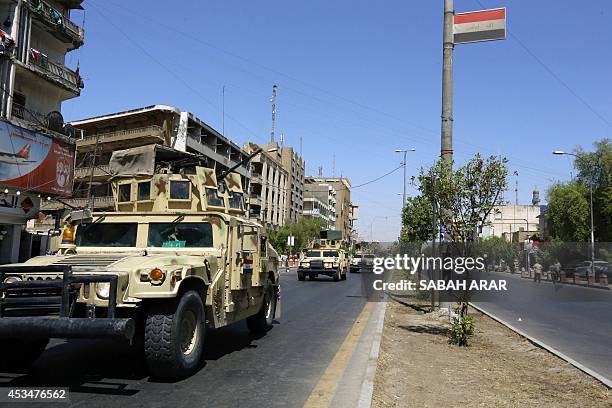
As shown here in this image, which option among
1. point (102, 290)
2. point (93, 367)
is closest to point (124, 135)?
point (93, 367)

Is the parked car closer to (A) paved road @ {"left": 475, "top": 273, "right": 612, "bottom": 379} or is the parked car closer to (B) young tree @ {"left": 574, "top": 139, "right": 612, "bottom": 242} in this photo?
(B) young tree @ {"left": 574, "top": 139, "right": 612, "bottom": 242}

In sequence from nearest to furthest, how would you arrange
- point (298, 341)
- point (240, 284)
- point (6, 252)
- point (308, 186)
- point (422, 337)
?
point (240, 284)
point (298, 341)
point (422, 337)
point (6, 252)
point (308, 186)

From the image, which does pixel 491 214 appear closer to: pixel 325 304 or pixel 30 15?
pixel 325 304

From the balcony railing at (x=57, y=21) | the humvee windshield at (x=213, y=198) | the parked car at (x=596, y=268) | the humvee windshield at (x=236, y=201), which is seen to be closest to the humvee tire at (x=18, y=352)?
the humvee windshield at (x=213, y=198)

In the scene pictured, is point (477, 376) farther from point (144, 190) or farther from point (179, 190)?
point (144, 190)

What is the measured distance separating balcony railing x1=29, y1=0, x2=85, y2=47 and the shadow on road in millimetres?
22797

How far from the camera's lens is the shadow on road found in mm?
5730

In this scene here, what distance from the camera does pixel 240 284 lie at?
772cm

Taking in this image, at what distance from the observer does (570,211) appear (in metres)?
47.9

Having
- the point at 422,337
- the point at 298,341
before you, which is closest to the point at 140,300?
the point at 298,341

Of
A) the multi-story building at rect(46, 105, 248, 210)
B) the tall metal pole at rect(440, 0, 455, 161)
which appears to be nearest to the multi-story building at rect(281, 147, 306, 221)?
the multi-story building at rect(46, 105, 248, 210)

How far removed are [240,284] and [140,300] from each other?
2113 mm

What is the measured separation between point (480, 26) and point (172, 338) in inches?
380

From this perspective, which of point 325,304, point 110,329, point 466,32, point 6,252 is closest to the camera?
point 110,329
